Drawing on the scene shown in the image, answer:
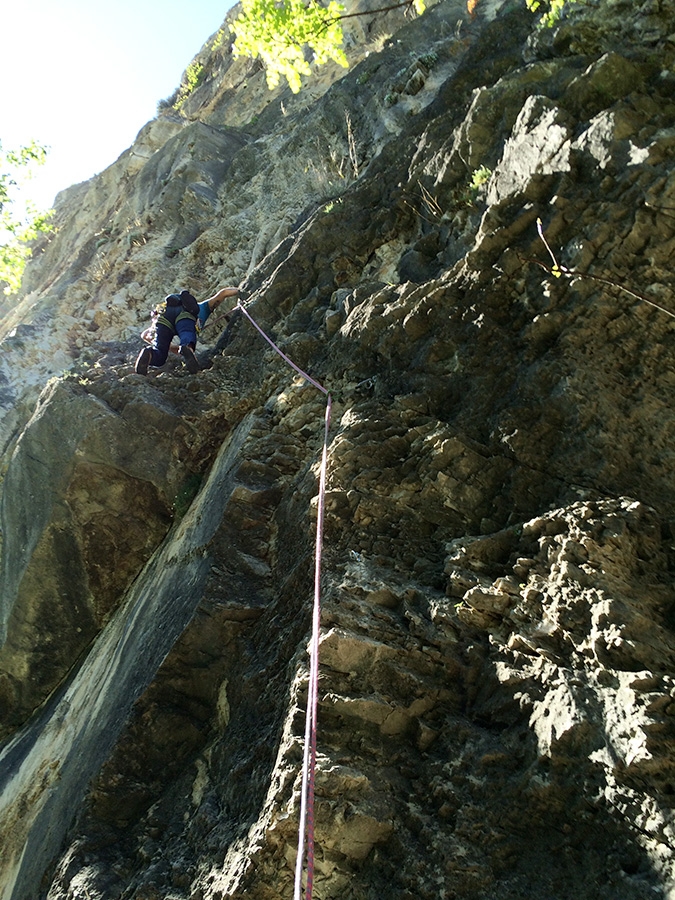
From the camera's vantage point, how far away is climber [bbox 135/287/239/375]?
333 inches

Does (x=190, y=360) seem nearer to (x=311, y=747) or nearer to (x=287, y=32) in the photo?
(x=287, y=32)

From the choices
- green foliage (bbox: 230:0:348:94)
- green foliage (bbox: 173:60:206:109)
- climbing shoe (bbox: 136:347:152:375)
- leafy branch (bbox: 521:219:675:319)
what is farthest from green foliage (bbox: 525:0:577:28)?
green foliage (bbox: 173:60:206:109)

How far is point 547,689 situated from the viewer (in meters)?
3.27

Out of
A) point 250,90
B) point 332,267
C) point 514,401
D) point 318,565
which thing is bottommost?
point 514,401

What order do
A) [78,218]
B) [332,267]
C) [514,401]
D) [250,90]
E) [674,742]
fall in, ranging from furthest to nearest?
1. [78,218]
2. [250,90]
3. [332,267]
4. [514,401]
5. [674,742]

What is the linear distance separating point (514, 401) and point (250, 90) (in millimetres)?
19381

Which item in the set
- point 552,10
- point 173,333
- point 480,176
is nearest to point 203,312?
point 173,333

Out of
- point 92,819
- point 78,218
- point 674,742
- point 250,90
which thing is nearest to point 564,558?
point 674,742

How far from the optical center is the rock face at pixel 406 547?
3074 millimetres

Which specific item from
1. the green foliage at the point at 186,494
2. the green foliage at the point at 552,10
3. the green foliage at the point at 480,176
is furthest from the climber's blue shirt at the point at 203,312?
the green foliage at the point at 552,10

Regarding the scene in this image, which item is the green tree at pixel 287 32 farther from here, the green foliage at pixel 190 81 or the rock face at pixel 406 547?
the green foliage at pixel 190 81

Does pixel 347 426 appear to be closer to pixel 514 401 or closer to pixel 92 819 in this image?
pixel 514 401

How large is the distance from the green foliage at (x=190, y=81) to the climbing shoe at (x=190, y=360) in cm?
2096

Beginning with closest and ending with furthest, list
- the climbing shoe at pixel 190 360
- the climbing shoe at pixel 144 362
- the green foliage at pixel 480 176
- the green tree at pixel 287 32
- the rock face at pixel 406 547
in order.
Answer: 1. the rock face at pixel 406 547
2. the green foliage at pixel 480 176
3. the green tree at pixel 287 32
4. the climbing shoe at pixel 144 362
5. the climbing shoe at pixel 190 360
